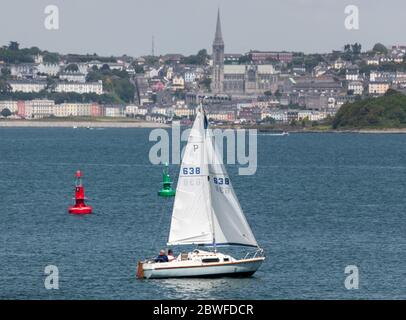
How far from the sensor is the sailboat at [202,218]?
35.2m

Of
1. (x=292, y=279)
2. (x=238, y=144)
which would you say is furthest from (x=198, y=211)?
(x=238, y=144)

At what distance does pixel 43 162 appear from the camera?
116 m

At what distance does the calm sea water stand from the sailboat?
0.41 m

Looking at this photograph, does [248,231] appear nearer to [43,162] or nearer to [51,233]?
[51,233]

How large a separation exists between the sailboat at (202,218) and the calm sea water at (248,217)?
0.41 m

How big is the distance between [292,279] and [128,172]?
209 ft

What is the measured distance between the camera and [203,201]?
35.5m
